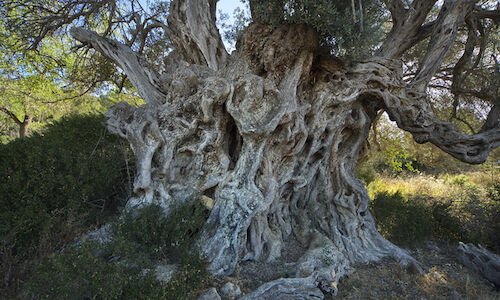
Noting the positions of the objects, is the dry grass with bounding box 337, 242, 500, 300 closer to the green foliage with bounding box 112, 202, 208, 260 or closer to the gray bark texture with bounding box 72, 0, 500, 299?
the gray bark texture with bounding box 72, 0, 500, 299

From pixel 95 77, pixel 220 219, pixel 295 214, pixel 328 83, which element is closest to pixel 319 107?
pixel 328 83

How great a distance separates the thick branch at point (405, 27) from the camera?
21.2ft

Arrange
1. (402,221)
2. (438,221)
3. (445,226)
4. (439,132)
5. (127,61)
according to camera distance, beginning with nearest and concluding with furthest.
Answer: (127,61) < (439,132) < (402,221) < (445,226) < (438,221)

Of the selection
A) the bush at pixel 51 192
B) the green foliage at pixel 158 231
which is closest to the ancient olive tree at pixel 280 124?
the green foliage at pixel 158 231

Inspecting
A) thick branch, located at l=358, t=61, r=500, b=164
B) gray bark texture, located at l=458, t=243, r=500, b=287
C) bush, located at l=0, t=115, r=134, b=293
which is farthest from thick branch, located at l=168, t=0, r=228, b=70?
gray bark texture, located at l=458, t=243, r=500, b=287

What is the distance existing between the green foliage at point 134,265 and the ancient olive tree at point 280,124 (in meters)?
0.51

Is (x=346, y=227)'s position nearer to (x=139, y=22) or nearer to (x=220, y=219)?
(x=220, y=219)

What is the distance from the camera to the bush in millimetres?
3701

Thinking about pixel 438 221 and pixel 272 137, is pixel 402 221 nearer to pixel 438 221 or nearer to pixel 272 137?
pixel 438 221

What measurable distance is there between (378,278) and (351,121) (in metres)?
3.61

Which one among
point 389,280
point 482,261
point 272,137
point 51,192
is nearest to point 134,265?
point 51,192

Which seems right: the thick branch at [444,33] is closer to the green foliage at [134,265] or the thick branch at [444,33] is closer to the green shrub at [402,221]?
the green shrub at [402,221]

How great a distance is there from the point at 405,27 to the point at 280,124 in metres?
4.82

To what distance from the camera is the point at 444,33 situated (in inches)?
235
